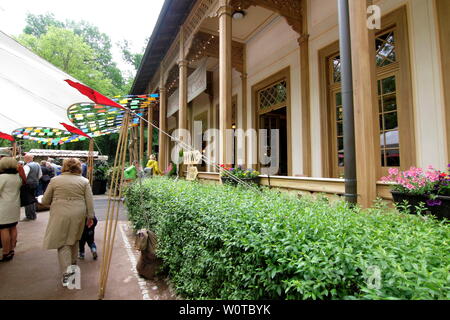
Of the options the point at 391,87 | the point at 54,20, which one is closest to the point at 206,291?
the point at 391,87

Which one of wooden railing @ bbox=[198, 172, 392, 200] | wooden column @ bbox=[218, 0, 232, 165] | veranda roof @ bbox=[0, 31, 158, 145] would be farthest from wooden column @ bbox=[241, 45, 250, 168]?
veranda roof @ bbox=[0, 31, 158, 145]

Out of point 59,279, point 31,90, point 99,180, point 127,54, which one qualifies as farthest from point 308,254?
point 127,54

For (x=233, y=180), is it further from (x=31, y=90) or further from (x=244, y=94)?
(x=244, y=94)

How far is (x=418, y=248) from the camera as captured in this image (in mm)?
1169

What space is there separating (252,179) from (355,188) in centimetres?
206

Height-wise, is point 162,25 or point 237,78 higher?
point 162,25

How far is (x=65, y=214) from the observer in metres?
3.20

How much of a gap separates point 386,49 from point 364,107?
2.69 metres

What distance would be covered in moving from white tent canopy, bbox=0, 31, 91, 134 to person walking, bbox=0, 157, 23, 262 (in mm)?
1379

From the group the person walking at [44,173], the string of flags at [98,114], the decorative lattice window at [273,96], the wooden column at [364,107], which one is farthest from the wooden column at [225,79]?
the person walking at [44,173]

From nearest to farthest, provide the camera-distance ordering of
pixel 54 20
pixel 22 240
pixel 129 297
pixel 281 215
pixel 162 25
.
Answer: pixel 281 215 → pixel 129 297 → pixel 22 240 → pixel 162 25 → pixel 54 20

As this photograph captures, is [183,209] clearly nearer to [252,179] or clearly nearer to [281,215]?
[281,215]

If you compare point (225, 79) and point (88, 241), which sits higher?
point (225, 79)

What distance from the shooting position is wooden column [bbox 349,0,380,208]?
2.62 meters
